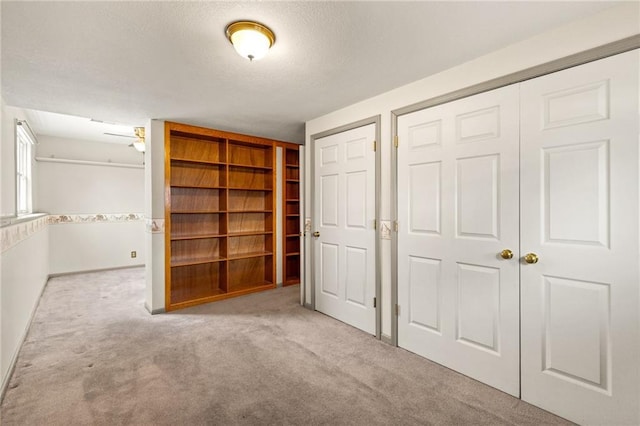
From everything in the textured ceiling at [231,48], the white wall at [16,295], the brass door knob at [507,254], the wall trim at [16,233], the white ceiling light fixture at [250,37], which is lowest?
the white wall at [16,295]

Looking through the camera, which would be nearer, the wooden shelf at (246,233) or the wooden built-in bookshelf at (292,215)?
the wooden shelf at (246,233)

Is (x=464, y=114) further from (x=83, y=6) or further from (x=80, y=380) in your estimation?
(x=80, y=380)

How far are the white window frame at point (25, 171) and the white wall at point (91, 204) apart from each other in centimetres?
60

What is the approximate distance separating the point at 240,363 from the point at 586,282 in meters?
2.40

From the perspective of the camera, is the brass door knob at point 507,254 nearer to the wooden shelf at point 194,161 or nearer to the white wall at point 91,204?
the wooden shelf at point 194,161

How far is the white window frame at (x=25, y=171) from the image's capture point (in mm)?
4172

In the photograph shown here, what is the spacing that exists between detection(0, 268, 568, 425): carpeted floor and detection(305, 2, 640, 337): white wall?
642mm

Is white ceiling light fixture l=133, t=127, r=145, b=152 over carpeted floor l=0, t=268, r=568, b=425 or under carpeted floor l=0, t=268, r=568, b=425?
over

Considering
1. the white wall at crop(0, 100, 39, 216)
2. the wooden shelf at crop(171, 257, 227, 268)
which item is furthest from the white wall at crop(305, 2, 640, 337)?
the white wall at crop(0, 100, 39, 216)

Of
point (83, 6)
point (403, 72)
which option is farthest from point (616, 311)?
point (83, 6)

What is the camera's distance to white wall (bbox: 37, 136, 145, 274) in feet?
17.7

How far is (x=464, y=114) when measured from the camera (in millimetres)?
2213

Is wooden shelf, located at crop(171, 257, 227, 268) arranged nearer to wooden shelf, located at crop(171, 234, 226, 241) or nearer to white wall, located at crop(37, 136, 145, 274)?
wooden shelf, located at crop(171, 234, 226, 241)

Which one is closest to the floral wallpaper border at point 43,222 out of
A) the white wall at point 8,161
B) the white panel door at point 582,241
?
the white wall at point 8,161
